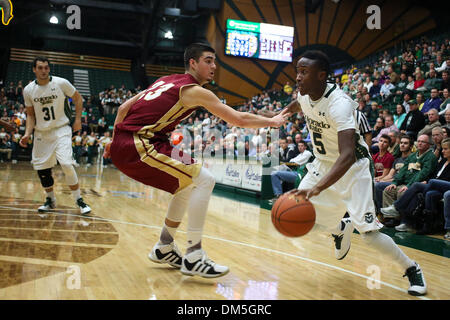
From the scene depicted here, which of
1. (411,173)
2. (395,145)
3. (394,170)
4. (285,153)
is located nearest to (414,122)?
(395,145)

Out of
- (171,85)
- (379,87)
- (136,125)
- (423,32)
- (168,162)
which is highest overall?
(423,32)

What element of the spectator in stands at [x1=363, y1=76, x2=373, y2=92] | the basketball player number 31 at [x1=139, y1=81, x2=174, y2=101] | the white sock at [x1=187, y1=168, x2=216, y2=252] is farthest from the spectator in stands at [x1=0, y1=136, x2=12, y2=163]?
the white sock at [x1=187, y1=168, x2=216, y2=252]

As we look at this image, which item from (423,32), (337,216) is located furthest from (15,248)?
(423,32)

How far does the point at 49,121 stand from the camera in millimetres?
6156

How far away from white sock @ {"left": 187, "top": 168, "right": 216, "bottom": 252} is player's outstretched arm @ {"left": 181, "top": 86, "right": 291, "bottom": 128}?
500 millimetres

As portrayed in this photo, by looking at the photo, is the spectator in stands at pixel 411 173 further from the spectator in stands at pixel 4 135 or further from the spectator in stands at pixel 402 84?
the spectator in stands at pixel 4 135

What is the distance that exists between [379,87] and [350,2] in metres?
12.7

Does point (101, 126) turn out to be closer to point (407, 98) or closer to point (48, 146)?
point (407, 98)

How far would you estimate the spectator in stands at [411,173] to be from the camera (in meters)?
6.44

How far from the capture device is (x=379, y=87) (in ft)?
47.4

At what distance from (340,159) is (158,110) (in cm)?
143
